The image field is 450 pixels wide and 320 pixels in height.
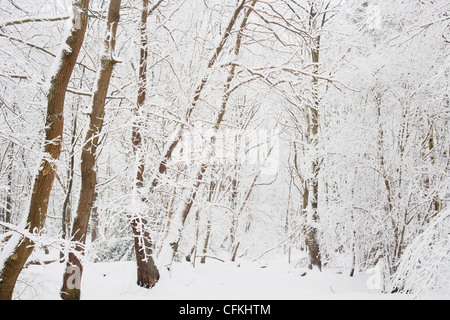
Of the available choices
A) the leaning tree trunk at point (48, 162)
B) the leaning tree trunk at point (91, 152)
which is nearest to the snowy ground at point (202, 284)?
the leaning tree trunk at point (91, 152)

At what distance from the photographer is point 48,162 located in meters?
3.25

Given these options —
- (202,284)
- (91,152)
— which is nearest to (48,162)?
(91,152)

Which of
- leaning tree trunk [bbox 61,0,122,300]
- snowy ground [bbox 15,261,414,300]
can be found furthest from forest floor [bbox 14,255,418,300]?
leaning tree trunk [bbox 61,0,122,300]

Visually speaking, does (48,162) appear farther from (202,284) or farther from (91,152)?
(202,284)

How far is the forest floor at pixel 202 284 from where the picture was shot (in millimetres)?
4441

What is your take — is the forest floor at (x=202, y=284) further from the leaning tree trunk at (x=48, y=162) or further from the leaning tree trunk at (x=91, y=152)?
the leaning tree trunk at (x=48, y=162)

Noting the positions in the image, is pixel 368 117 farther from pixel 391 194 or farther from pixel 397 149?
pixel 391 194

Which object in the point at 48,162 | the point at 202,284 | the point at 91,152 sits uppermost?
the point at 91,152

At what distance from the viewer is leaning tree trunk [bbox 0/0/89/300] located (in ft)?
10.1

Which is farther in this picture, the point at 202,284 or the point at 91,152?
the point at 202,284

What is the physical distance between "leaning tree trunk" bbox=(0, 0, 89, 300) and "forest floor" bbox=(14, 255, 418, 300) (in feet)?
1.74

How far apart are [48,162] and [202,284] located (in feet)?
13.6

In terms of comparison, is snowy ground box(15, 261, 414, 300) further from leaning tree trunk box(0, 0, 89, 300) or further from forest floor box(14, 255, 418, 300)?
leaning tree trunk box(0, 0, 89, 300)
